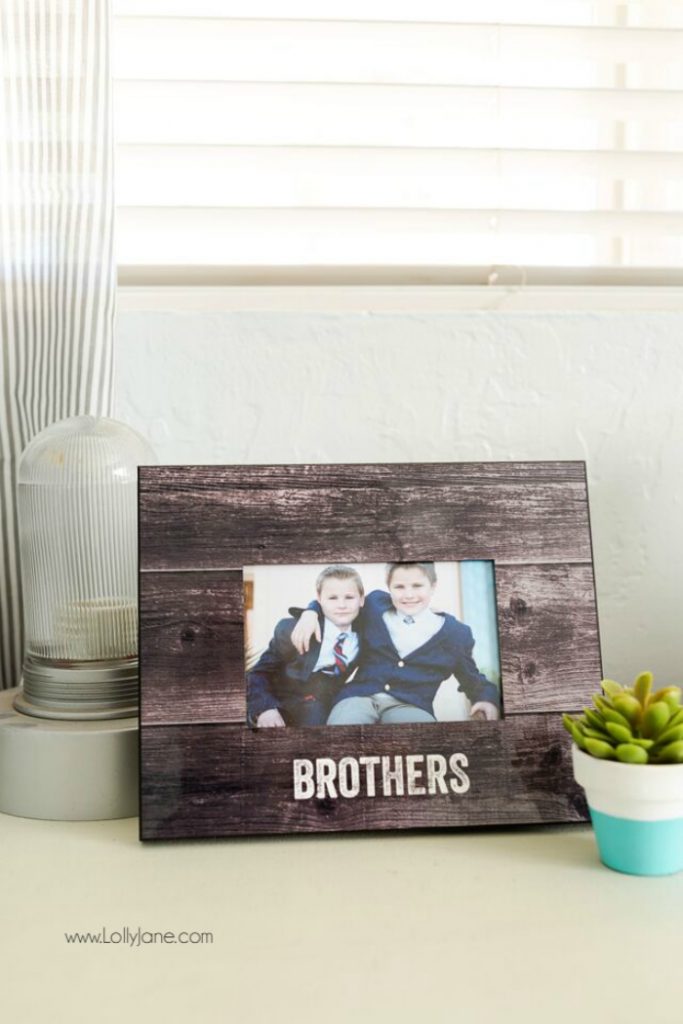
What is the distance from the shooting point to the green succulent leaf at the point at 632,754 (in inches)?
28.5

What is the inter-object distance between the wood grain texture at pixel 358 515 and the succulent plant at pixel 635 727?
0.55ft

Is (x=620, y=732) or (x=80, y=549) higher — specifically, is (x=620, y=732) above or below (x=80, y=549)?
below

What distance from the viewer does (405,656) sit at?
86cm

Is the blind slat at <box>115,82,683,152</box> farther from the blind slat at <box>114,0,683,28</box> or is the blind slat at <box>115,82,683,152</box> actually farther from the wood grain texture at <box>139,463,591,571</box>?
the wood grain texture at <box>139,463,591,571</box>

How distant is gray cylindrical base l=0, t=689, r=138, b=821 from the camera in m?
0.83

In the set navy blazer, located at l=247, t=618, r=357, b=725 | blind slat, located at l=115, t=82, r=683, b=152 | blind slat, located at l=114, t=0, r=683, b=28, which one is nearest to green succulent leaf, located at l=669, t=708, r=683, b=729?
navy blazer, located at l=247, t=618, r=357, b=725

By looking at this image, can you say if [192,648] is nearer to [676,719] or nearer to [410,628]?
[410,628]

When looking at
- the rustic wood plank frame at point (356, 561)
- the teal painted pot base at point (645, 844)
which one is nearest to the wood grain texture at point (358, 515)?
the rustic wood plank frame at point (356, 561)

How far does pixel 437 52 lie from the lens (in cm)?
110

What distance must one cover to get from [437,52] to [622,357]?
39 cm

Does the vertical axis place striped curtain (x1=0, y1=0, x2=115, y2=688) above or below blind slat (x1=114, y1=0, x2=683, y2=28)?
below

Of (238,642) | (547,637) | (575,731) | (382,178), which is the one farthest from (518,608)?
(382,178)

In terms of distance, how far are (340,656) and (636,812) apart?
27 centimetres

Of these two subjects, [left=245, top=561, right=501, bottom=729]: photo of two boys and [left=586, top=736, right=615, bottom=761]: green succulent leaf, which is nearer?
[left=586, top=736, right=615, bottom=761]: green succulent leaf
